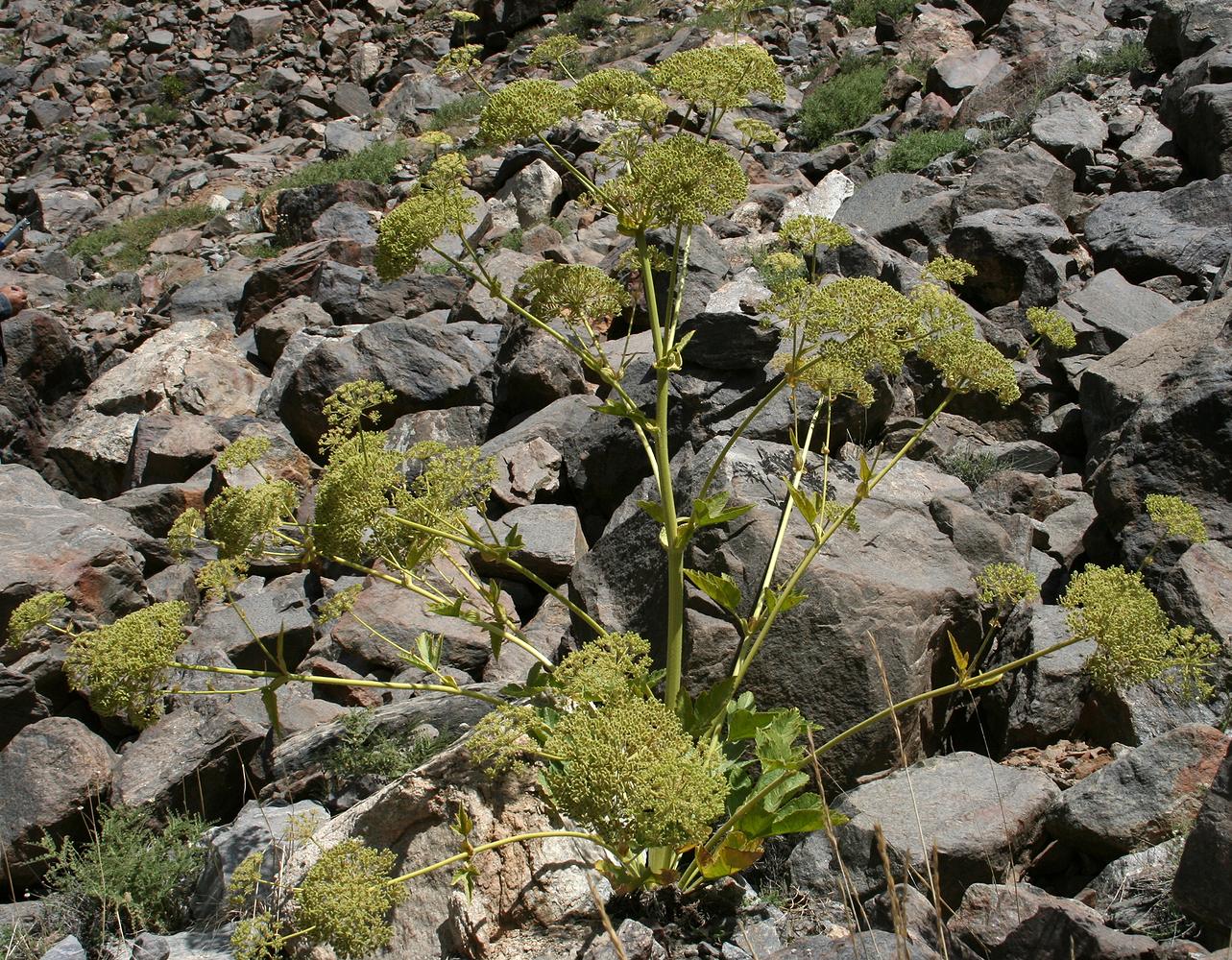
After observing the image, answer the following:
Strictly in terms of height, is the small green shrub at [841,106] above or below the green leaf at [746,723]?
above

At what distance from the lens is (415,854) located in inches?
193

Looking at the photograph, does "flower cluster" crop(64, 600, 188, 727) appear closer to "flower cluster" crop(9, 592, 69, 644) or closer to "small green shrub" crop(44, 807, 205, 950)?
"flower cluster" crop(9, 592, 69, 644)

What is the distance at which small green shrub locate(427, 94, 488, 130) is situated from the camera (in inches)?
971

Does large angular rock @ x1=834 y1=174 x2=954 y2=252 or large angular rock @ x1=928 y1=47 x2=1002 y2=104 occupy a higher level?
large angular rock @ x1=928 y1=47 x2=1002 y2=104

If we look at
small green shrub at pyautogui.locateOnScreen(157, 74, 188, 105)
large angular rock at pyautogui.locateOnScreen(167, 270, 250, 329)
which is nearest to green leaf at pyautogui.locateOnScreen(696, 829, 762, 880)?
large angular rock at pyautogui.locateOnScreen(167, 270, 250, 329)

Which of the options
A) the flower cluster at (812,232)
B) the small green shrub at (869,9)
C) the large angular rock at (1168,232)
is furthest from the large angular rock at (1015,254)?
the small green shrub at (869,9)

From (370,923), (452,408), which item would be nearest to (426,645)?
(370,923)

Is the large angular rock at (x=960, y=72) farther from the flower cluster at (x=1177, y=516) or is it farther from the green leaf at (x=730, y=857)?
the green leaf at (x=730, y=857)

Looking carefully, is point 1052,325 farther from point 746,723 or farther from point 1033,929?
point 1033,929

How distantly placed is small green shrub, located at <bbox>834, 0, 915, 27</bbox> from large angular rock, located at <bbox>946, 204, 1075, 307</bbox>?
12281 mm

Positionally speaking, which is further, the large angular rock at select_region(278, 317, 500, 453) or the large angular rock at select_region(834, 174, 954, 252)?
the large angular rock at select_region(834, 174, 954, 252)

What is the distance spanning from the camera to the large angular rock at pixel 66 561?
298 inches

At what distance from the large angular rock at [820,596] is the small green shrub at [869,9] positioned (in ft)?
60.7

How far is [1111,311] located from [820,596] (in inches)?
244
